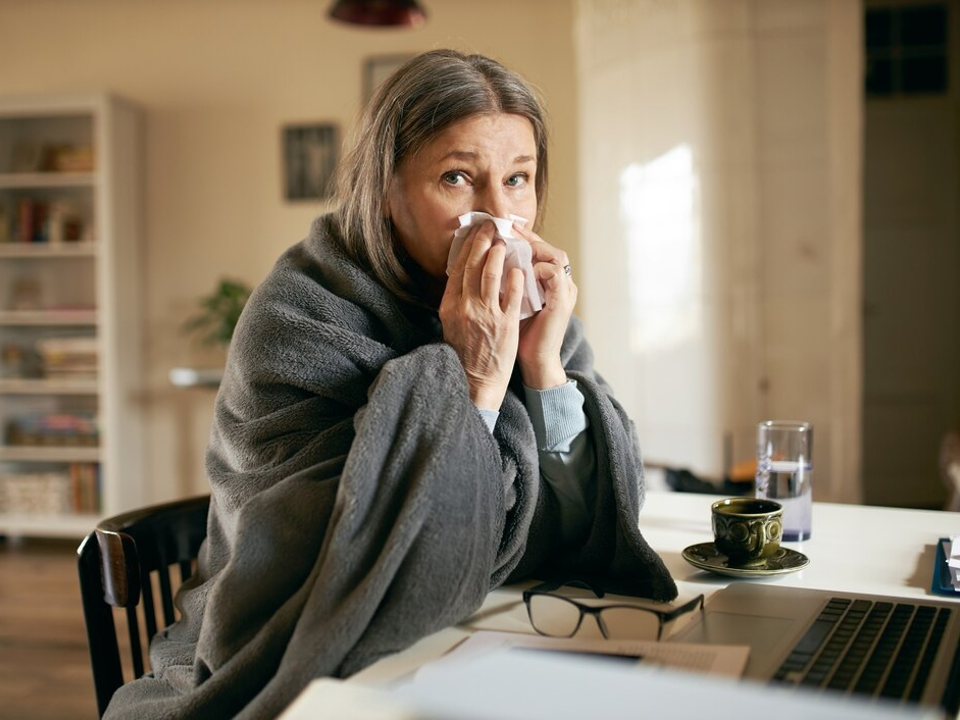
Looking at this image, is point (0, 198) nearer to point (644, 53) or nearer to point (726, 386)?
point (644, 53)

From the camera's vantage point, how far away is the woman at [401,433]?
90 centimetres

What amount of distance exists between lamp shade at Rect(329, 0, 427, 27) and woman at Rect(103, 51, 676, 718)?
6.01 ft

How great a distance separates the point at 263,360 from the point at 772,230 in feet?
9.69

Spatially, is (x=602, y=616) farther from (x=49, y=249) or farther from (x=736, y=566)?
(x=49, y=249)

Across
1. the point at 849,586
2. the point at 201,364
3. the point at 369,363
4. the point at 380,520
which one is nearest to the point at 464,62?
the point at 369,363

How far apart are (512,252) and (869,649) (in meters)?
0.63

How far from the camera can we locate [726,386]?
3.68 m

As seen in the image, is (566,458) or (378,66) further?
(378,66)

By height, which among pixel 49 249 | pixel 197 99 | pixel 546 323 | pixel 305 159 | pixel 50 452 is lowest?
pixel 50 452

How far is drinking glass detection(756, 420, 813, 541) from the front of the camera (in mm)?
1275

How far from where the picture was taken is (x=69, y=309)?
472cm

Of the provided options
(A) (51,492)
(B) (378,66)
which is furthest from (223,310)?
(B) (378,66)

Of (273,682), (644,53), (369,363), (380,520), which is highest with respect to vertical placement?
(644,53)

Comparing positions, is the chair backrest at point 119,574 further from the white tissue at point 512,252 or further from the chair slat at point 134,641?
the white tissue at point 512,252
